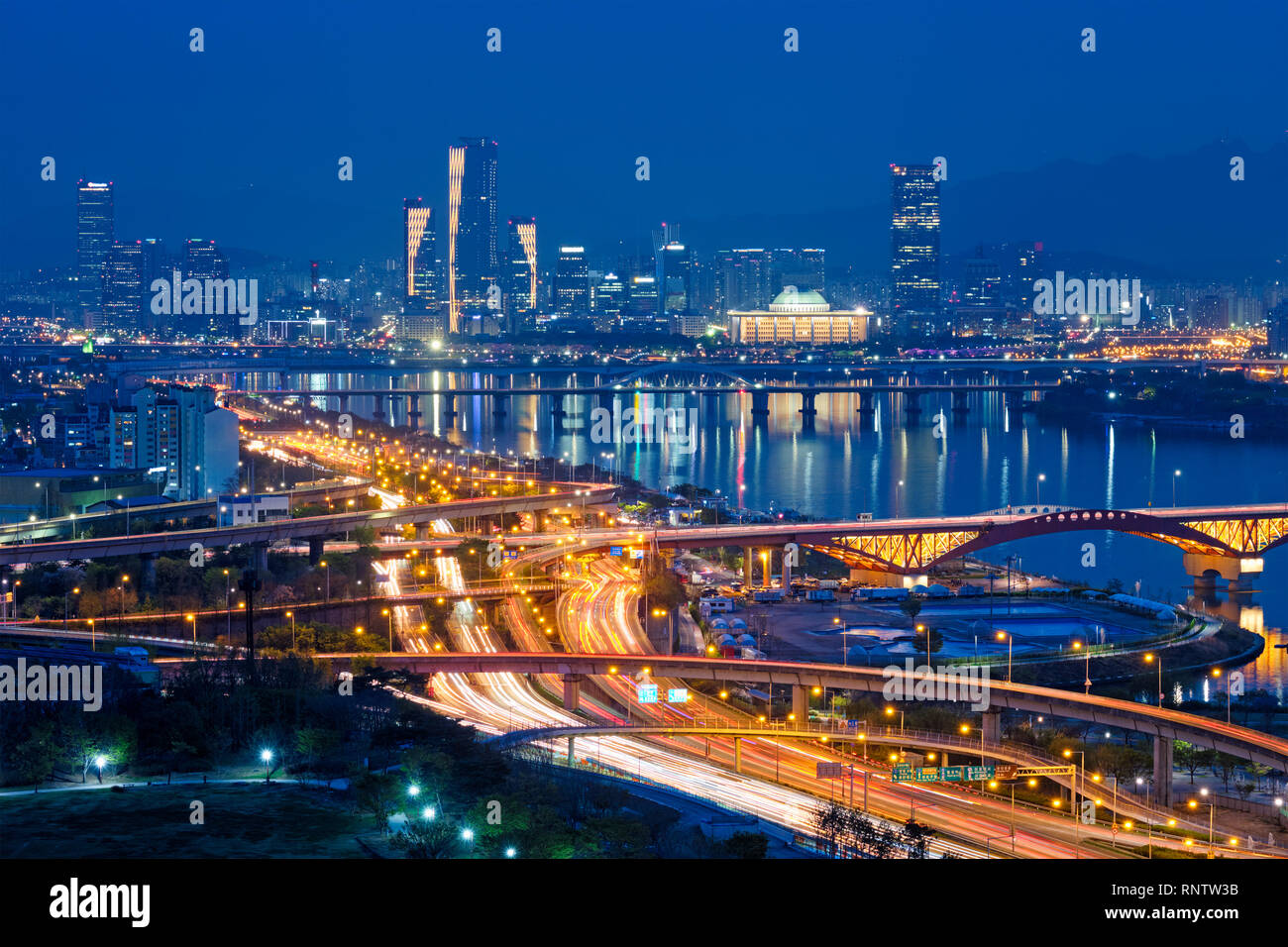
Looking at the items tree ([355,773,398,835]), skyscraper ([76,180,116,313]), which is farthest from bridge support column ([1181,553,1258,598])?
skyscraper ([76,180,116,313])

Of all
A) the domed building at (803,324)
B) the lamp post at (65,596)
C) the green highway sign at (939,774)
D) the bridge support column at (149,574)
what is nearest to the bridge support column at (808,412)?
the domed building at (803,324)

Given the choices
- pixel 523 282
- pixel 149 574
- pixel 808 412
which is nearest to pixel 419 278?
pixel 523 282

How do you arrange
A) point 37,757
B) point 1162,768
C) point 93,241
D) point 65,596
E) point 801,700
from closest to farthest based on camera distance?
point 37,757 → point 1162,768 → point 801,700 → point 65,596 → point 93,241

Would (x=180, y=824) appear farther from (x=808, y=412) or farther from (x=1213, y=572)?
(x=808, y=412)

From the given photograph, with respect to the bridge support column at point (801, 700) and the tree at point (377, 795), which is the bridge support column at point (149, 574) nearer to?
the bridge support column at point (801, 700)

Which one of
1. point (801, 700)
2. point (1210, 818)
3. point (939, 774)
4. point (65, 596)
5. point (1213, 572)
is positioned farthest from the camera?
point (1213, 572)
